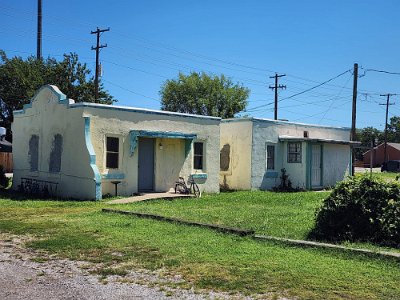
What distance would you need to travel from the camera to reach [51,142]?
61.0 ft

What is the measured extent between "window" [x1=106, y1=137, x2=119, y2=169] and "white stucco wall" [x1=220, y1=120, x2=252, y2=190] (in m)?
7.14

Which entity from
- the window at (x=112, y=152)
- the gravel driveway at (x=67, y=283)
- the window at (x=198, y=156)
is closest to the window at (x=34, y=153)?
the window at (x=112, y=152)

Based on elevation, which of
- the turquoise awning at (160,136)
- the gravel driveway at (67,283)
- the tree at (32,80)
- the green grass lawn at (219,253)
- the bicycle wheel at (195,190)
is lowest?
the gravel driveway at (67,283)

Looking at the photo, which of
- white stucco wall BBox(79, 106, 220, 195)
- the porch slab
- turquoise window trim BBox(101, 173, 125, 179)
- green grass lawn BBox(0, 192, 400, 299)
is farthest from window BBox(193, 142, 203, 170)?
green grass lawn BBox(0, 192, 400, 299)

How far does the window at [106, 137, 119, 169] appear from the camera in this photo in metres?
17.4

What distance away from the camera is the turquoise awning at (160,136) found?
1775 centimetres

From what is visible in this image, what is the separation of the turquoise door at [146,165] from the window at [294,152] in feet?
26.9

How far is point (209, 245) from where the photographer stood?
8312mm

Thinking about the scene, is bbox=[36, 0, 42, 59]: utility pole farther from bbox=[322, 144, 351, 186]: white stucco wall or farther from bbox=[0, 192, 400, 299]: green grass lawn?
bbox=[0, 192, 400, 299]: green grass lawn

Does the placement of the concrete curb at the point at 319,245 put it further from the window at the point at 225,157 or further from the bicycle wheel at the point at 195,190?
the window at the point at 225,157

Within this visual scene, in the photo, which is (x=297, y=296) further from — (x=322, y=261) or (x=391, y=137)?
Result: (x=391, y=137)

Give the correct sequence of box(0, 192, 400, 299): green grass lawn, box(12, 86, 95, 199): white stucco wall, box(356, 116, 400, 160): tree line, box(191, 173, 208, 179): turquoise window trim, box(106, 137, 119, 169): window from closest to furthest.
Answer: box(0, 192, 400, 299): green grass lawn → box(12, 86, 95, 199): white stucco wall → box(106, 137, 119, 169): window → box(191, 173, 208, 179): turquoise window trim → box(356, 116, 400, 160): tree line

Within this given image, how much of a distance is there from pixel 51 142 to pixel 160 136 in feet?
13.7

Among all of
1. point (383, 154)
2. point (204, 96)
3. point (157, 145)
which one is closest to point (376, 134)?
point (383, 154)
